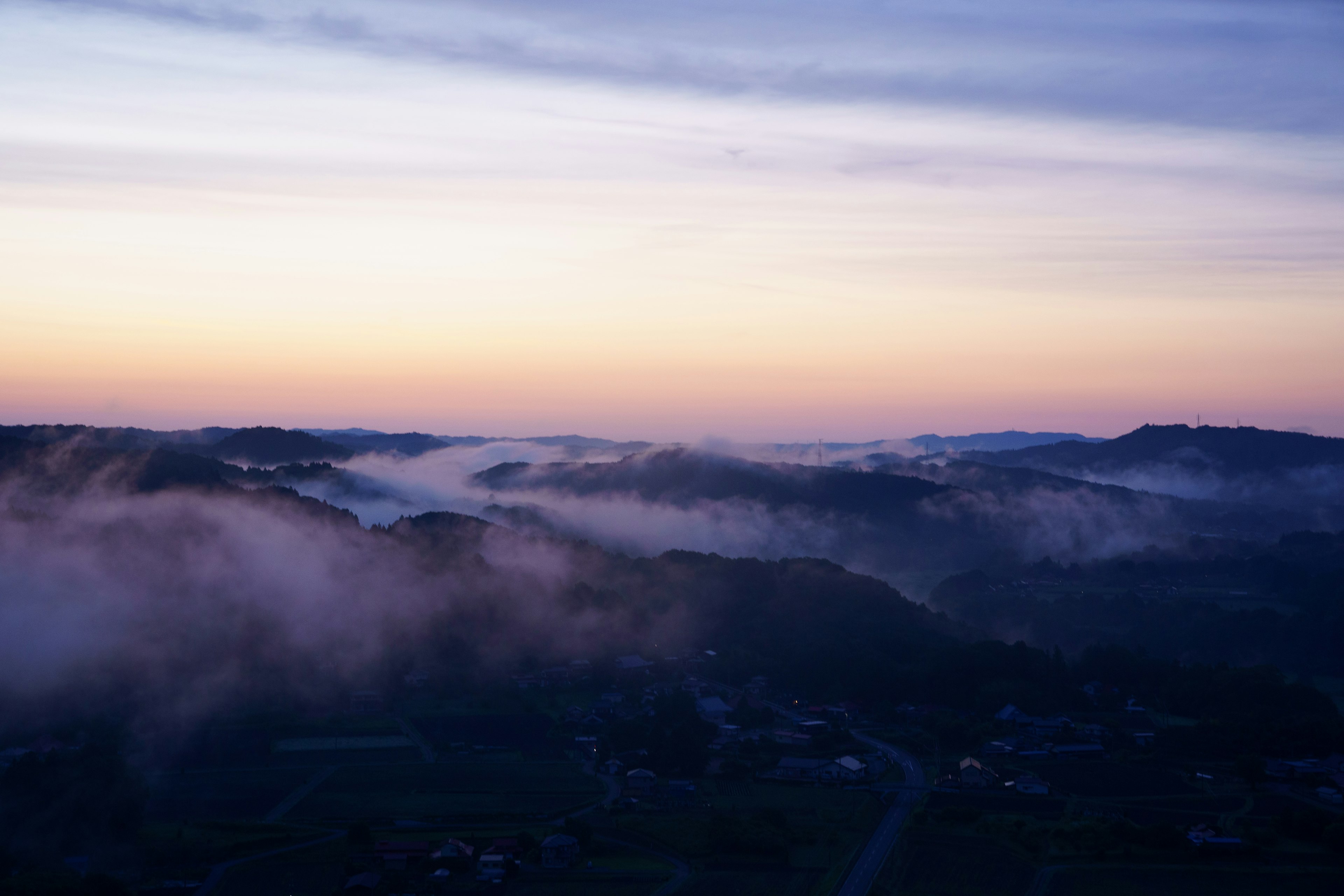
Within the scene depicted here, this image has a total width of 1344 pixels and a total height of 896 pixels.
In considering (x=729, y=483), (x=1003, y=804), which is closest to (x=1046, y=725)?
(x=1003, y=804)

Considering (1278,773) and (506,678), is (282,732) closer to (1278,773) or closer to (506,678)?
(506,678)

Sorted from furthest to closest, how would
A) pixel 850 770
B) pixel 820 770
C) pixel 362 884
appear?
pixel 820 770 < pixel 850 770 < pixel 362 884

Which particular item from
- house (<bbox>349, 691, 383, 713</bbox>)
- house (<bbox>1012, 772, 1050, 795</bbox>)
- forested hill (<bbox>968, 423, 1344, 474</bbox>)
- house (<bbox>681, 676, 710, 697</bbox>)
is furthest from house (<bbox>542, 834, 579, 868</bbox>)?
forested hill (<bbox>968, 423, 1344, 474</bbox>)

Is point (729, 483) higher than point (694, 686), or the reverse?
point (729, 483)

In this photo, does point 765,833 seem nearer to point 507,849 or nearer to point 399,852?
→ point 507,849

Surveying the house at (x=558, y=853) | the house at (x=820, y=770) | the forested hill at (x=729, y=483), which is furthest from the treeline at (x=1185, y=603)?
the house at (x=558, y=853)

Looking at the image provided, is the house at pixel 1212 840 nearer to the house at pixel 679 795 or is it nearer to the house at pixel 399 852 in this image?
the house at pixel 679 795
